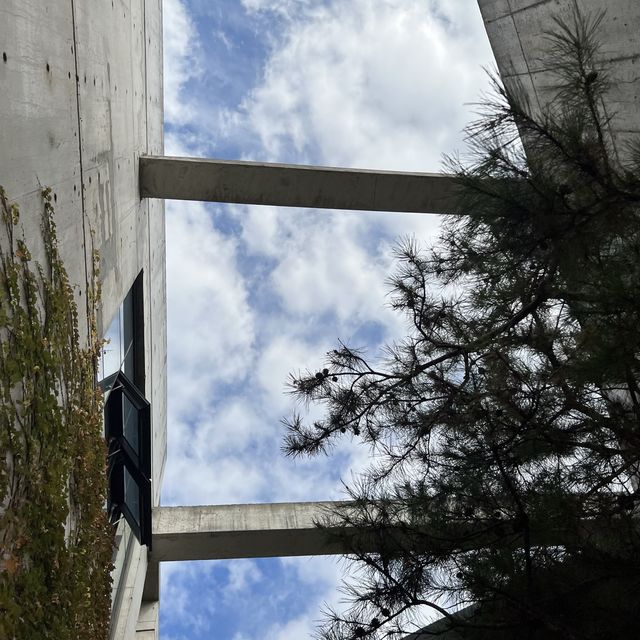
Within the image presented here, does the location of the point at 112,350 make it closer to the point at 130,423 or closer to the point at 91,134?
the point at 130,423

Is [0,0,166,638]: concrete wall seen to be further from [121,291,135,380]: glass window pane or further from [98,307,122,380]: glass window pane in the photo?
[121,291,135,380]: glass window pane

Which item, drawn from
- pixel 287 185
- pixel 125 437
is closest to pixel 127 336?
pixel 125 437

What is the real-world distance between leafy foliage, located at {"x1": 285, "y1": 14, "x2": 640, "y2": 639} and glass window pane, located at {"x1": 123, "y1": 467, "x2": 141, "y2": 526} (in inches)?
140

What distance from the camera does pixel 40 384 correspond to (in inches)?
140

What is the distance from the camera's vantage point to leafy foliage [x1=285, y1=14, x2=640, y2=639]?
3131 mm

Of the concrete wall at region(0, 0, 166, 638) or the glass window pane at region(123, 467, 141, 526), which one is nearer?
the concrete wall at region(0, 0, 166, 638)

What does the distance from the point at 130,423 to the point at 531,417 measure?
4.62m

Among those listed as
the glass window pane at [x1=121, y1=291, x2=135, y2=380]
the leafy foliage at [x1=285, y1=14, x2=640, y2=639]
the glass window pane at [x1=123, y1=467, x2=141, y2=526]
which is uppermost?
the glass window pane at [x1=121, y1=291, x2=135, y2=380]

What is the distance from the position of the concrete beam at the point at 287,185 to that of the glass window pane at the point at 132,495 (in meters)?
3.15

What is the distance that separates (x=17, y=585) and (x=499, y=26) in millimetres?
6990

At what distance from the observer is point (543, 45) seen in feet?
21.9

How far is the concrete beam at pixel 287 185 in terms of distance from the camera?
24.6ft

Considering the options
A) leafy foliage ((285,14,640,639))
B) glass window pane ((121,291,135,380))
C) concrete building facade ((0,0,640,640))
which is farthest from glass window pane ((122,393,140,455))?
leafy foliage ((285,14,640,639))

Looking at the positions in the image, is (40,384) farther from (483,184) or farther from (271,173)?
(271,173)
